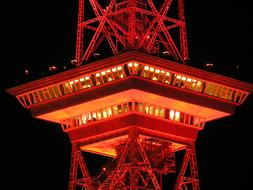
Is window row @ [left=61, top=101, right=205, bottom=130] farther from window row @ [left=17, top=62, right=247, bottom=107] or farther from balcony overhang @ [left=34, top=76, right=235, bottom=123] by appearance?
window row @ [left=17, top=62, right=247, bottom=107]

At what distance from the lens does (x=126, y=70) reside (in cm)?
11888

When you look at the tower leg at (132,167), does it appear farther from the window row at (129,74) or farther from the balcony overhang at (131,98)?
the window row at (129,74)

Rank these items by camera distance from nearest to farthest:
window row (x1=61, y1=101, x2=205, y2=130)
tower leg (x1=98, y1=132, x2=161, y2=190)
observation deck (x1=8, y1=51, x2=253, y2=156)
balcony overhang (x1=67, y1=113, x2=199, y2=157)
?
observation deck (x1=8, y1=51, x2=253, y2=156) → tower leg (x1=98, y1=132, x2=161, y2=190) → balcony overhang (x1=67, y1=113, x2=199, y2=157) → window row (x1=61, y1=101, x2=205, y2=130)

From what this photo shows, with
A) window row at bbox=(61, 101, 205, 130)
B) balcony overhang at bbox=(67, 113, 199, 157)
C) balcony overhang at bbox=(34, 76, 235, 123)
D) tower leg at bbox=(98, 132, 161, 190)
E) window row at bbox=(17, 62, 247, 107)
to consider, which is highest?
window row at bbox=(17, 62, 247, 107)

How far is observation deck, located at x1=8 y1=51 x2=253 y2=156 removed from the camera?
119m

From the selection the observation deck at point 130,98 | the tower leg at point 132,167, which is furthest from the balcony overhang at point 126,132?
the tower leg at point 132,167

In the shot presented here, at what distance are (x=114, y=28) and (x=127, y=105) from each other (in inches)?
409

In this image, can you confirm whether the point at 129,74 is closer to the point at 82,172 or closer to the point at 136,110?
the point at 136,110

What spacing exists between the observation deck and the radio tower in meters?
0.11

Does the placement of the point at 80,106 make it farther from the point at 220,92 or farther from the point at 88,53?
the point at 220,92

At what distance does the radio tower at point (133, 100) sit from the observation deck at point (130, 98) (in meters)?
0.11

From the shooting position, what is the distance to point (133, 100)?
398 ft

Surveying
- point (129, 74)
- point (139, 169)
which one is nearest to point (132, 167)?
point (139, 169)

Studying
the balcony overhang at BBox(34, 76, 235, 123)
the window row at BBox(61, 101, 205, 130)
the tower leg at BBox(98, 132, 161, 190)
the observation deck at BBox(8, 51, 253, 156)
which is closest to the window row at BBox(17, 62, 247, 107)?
the observation deck at BBox(8, 51, 253, 156)
